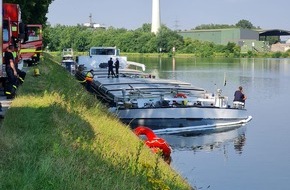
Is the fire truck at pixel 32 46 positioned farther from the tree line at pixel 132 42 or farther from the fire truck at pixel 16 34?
the tree line at pixel 132 42

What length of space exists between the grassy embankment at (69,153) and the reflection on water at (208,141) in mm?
8056

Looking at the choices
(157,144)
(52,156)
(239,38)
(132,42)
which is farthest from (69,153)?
(239,38)

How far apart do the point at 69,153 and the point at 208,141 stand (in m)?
16.4

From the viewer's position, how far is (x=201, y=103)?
2948cm

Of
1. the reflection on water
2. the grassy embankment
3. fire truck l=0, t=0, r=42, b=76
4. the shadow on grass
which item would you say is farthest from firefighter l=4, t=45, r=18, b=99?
the reflection on water

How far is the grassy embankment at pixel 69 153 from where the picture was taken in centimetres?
811

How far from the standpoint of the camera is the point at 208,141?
84.1 ft

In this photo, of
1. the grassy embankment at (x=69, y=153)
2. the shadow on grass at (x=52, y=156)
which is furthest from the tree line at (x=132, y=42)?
the shadow on grass at (x=52, y=156)

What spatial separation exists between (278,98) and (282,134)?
17.1m

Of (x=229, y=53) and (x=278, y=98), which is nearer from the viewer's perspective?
(x=278, y=98)

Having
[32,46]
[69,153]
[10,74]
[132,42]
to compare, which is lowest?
[69,153]

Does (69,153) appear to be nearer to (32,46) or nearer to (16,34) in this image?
(16,34)

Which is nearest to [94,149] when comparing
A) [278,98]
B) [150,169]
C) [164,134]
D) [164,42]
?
[150,169]

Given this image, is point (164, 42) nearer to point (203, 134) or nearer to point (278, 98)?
point (278, 98)
